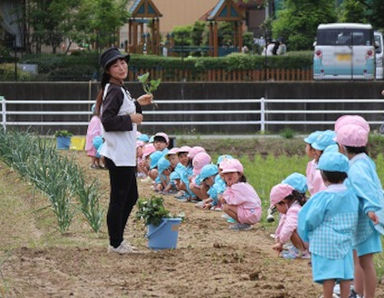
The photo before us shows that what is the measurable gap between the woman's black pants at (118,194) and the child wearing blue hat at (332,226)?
2618mm

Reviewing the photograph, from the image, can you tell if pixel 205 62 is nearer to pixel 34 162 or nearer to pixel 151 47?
pixel 151 47

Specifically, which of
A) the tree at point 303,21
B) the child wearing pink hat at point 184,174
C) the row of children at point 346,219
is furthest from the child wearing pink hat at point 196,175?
the tree at point 303,21

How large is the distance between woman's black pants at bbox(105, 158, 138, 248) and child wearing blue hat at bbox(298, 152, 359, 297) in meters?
2.62

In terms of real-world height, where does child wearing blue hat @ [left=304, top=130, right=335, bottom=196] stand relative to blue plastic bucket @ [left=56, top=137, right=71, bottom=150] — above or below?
above

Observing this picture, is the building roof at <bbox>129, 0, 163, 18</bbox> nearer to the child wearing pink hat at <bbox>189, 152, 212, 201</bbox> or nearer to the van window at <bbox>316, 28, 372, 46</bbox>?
the van window at <bbox>316, 28, 372, 46</bbox>

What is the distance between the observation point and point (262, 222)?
12930mm

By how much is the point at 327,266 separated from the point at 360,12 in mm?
31063

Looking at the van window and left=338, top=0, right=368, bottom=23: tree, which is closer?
the van window

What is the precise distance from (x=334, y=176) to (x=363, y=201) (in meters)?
0.35

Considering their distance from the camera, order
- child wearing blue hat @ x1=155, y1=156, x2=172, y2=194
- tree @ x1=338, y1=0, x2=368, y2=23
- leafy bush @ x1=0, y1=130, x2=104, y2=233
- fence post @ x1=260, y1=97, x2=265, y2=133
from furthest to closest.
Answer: tree @ x1=338, y1=0, x2=368, y2=23 → fence post @ x1=260, y1=97, x2=265, y2=133 → child wearing blue hat @ x1=155, y1=156, x2=172, y2=194 → leafy bush @ x1=0, y1=130, x2=104, y2=233

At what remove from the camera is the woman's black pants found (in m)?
10.1

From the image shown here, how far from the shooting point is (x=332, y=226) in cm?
780

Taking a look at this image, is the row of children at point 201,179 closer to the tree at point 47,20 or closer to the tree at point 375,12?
the tree at point 47,20

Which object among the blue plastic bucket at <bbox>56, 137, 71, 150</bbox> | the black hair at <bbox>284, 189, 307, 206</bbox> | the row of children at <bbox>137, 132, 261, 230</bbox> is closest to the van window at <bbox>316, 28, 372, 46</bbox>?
the blue plastic bucket at <bbox>56, 137, 71, 150</bbox>
